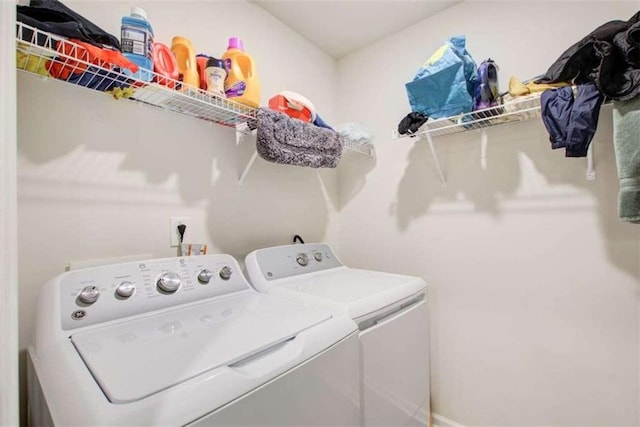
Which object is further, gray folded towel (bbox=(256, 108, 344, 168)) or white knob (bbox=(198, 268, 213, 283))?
gray folded towel (bbox=(256, 108, 344, 168))

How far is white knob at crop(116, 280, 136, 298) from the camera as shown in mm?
919

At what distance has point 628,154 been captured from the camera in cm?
100

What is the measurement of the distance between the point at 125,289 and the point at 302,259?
80 cm

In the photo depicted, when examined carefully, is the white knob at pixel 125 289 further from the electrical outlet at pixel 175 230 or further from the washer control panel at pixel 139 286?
the electrical outlet at pixel 175 230

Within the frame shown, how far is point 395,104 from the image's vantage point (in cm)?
186

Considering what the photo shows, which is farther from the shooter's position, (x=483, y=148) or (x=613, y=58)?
(x=483, y=148)

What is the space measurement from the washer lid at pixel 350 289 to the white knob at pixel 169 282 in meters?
0.37

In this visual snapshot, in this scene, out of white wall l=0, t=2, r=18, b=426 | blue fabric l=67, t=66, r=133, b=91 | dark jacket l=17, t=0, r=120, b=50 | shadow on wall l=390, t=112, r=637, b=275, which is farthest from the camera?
shadow on wall l=390, t=112, r=637, b=275

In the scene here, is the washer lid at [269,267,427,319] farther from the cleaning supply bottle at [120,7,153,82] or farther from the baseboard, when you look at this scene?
the cleaning supply bottle at [120,7,153,82]

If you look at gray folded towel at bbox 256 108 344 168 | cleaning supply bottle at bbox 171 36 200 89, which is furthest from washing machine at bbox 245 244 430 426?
cleaning supply bottle at bbox 171 36 200 89

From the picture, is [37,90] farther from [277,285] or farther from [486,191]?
[486,191]

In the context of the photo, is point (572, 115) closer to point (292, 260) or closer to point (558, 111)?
point (558, 111)

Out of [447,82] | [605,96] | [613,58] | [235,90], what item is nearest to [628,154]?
[605,96]

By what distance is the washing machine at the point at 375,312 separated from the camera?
1046mm
